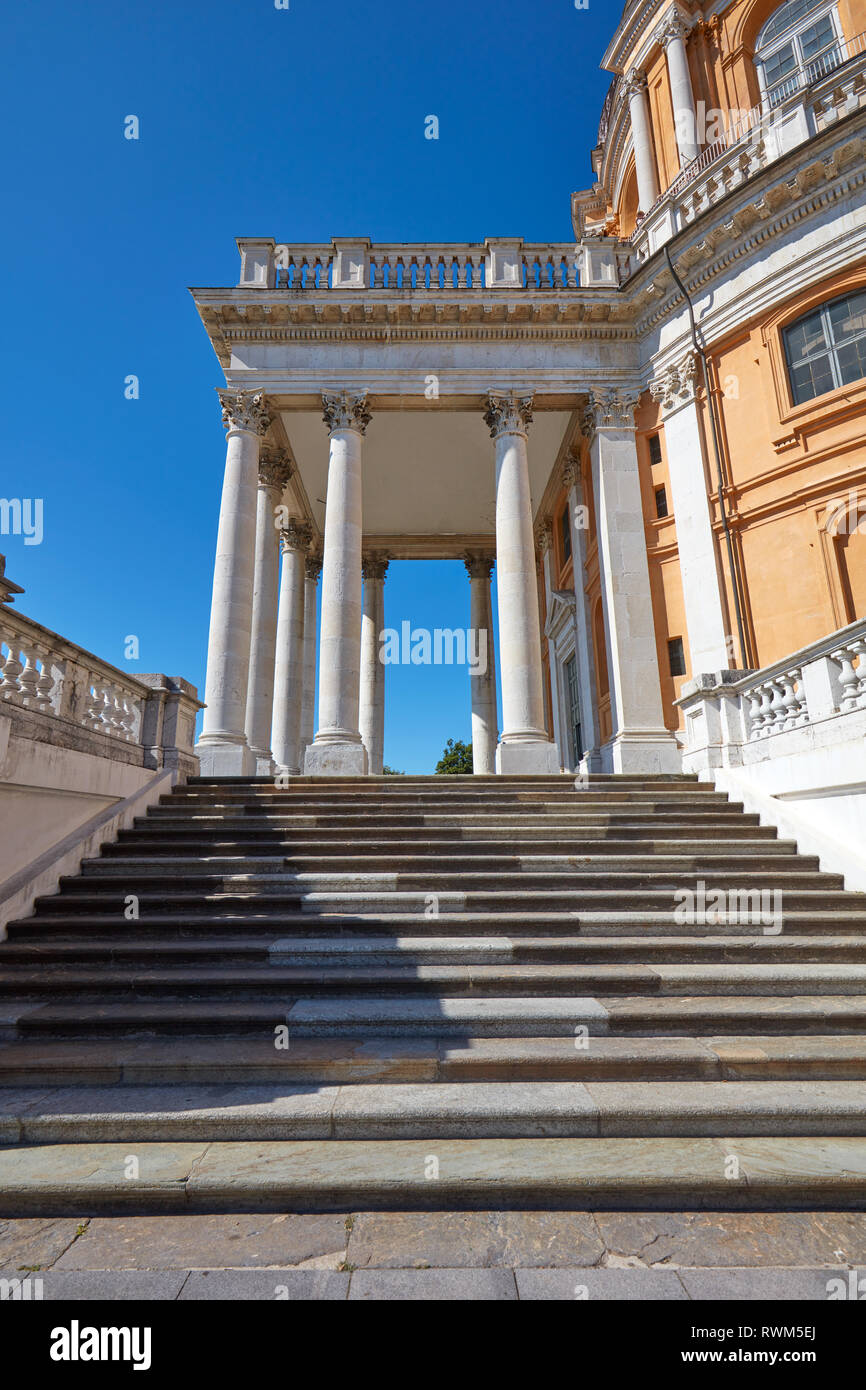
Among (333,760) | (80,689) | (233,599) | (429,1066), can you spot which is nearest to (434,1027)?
(429,1066)

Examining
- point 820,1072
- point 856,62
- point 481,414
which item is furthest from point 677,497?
point 820,1072

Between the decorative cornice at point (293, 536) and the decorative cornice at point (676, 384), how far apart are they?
39.9 feet

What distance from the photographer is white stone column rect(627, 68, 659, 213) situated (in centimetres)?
2000

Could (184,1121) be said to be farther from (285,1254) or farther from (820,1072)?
(820,1072)

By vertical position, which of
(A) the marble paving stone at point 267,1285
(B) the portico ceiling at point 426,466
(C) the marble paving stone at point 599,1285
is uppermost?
(B) the portico ceiling at point 426,466

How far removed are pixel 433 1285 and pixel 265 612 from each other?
16.7m

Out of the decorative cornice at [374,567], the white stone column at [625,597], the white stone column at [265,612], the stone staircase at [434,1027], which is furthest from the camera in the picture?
the decorative cornice at [374,567]

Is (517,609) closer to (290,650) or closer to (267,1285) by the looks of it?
(290,650)

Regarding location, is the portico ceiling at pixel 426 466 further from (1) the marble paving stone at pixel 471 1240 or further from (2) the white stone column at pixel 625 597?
(1) the marble paving stone at pixel 471 1240

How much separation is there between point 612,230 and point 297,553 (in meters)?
16.7

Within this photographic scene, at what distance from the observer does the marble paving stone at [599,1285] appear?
111 inches

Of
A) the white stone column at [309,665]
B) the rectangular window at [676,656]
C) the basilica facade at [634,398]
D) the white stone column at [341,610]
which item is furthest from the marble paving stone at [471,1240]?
the white stone column at [309,665]
